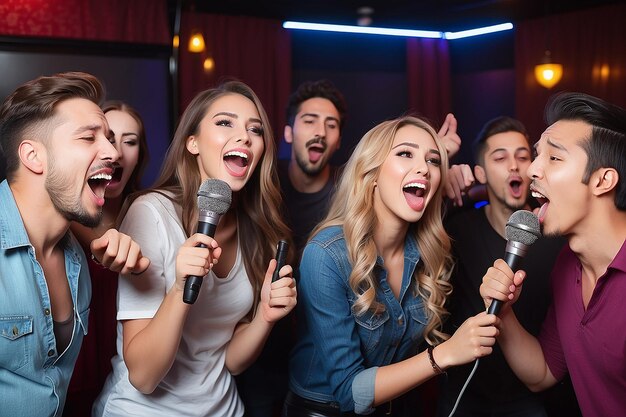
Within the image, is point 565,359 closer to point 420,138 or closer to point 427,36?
point 420,138

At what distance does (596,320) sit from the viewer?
191 centimetres

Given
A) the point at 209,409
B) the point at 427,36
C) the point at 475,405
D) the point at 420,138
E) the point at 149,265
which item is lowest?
the point at 475,405

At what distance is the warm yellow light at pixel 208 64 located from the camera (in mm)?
6004

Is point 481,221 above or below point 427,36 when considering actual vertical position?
below

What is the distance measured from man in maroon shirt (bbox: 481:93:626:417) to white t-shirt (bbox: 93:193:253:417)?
84 cm

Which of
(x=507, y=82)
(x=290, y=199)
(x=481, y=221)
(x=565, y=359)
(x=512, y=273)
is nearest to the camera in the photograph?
(x=512, y=273)

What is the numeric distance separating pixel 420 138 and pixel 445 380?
0.95 metres

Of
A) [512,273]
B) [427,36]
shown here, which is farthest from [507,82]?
[512,273]

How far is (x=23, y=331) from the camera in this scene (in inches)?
64.7

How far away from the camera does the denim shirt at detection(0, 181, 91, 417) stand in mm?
1628

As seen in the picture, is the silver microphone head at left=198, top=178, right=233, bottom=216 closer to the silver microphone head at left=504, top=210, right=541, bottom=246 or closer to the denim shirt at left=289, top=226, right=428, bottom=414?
the denim shirt at left=289, top=226, right=428, bottom=414

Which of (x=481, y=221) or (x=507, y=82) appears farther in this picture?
(x=507, y=82)

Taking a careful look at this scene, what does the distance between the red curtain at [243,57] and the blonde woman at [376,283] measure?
12.5 feet

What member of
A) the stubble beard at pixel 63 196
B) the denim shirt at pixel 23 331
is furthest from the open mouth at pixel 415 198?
the denim shirt at pixel 23 331
